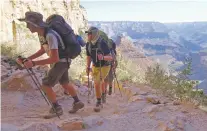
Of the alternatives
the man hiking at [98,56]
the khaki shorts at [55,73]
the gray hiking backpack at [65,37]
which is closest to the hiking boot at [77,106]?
the man hiking at [98,56]

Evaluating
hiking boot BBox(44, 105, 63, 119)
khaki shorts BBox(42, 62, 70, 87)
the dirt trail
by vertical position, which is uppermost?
khaki shorts BBox(42, 62, 70, 87)

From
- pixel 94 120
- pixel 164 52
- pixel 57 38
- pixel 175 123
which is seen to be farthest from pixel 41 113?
pixel 164 52

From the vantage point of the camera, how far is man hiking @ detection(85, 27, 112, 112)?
6895 mm

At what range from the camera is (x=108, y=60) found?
7.12 metres

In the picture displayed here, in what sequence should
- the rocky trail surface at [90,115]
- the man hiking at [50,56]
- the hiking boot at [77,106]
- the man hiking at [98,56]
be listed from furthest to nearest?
the man hiking at [98,56] → the hiking boot at [77,106] → the rocky trail surface at [90,115] → the man hiking at [50,56]

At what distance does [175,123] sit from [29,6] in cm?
2132

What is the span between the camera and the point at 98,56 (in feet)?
22.6

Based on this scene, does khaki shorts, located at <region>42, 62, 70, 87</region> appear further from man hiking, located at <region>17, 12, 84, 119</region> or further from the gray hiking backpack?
the gray hiking backpack

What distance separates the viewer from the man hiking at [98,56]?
6895 millimetres

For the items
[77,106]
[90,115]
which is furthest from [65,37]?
[90,115]

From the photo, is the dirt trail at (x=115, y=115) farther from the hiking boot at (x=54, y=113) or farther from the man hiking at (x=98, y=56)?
the man hiking at (x=98, y=56)

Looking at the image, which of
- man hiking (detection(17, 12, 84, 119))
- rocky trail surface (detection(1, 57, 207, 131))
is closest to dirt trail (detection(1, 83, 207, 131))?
rocky trail surface (detection(1, 57, 207, 131))

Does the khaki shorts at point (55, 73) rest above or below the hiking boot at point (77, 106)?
above

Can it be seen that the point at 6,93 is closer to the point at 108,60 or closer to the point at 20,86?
the point at 20,86
